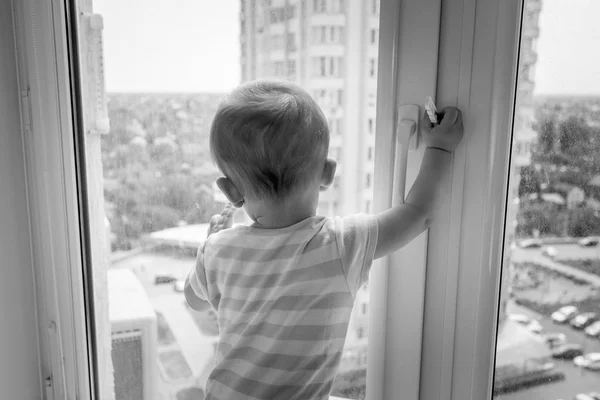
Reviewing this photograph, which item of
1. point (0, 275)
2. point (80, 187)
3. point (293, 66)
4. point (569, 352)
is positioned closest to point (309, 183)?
point (293, 66)

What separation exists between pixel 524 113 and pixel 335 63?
32cm

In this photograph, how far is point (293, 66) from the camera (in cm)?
98

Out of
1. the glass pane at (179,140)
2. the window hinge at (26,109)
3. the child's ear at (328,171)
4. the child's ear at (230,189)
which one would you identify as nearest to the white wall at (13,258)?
the window hinge at (26,109)

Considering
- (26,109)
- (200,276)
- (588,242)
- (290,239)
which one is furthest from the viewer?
(26,109)

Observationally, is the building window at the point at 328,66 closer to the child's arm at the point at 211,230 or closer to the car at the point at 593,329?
the child's arm at the point at 211,230

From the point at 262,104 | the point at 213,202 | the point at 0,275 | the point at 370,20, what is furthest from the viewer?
the point at 0,275

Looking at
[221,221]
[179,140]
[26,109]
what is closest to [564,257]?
[221,221]

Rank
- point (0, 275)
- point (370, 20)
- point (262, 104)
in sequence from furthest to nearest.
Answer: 1. point (0, 275)
2. point (370, 20)
3. point (262, 104)

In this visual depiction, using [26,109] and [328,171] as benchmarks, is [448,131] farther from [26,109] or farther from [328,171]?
[26,109]

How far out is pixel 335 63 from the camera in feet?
3.09

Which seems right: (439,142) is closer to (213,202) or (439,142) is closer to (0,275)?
(213,202)

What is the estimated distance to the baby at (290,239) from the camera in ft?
2.66

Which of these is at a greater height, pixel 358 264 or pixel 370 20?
pixel 370 20

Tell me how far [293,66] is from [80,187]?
0.57 metres
